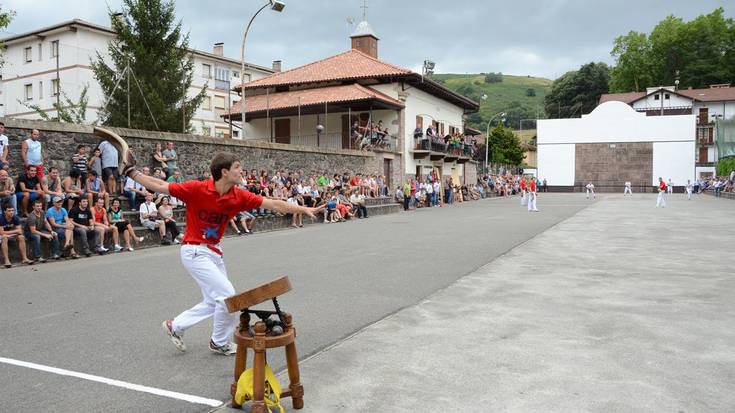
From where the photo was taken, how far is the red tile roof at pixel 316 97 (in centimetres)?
3316

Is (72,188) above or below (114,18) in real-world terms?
below

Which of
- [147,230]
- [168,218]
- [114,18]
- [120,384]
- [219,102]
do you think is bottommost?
[120,384]

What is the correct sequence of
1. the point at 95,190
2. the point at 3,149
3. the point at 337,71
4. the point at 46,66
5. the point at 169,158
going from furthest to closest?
the point at 46,66 → the point at 337,71 → the point at 169,158 → the point at 95,190 → the point at 3,149

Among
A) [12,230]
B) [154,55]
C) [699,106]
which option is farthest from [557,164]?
[12,230]

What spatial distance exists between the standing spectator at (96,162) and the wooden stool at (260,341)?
474 inches

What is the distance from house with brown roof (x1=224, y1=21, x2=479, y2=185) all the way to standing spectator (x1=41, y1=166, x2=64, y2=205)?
21.3m

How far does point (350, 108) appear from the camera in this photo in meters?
34.5

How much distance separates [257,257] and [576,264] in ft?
21.1

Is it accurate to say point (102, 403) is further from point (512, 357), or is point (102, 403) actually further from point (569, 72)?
point (569, 72)

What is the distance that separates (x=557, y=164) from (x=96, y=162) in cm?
5582

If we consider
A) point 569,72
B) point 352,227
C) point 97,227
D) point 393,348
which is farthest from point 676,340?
point 569,72

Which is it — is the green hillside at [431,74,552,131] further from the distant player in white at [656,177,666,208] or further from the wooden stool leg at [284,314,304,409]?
the wooden stool leg at [284,314,304,409]

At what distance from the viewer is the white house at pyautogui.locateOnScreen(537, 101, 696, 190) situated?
58.6 metres

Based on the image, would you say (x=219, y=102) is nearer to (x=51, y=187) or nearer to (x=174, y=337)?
(x=51, y=187)
